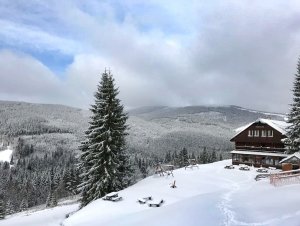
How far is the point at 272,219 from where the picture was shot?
2412cm

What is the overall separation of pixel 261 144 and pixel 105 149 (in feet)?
114

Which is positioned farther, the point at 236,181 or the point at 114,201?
the point at 236,181

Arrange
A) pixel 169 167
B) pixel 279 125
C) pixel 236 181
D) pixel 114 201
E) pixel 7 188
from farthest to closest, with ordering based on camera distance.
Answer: pixel 7 188 → pixel 279 125 → pixel 169 167 → pixel 236 181 → pixel 114 201

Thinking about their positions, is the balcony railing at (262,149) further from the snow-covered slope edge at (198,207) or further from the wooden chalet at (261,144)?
the snow-covered slope edge at (198,207)

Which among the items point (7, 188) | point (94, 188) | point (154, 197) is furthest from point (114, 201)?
point (7, 188)

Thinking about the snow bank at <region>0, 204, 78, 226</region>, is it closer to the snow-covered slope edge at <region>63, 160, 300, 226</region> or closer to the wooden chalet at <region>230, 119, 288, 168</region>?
the snow-covered slope edge at <region>63, 160, 300, 226</region>

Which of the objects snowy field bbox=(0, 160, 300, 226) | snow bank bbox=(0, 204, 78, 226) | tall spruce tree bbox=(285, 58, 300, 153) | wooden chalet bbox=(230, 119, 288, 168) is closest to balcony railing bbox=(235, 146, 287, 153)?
wooden chalet bbox=(230, 119, 288, 168)

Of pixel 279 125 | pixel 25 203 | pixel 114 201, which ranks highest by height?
pixel 279 125

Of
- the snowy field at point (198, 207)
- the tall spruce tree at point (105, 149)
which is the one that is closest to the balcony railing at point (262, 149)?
the snowy field at point (198, 207)

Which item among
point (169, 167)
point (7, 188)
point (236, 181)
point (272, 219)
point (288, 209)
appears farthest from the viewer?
point (7, 188)

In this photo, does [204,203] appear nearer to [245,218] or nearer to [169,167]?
[245,218]

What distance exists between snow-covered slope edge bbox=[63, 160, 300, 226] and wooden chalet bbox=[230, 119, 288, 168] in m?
19.3

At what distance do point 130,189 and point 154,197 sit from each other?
519 centimetres

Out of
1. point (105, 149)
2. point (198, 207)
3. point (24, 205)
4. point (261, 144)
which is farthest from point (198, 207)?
point (24, 205)
